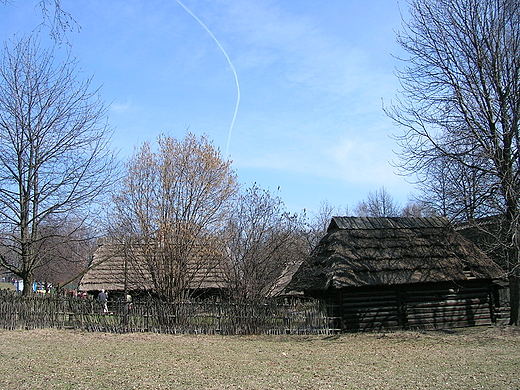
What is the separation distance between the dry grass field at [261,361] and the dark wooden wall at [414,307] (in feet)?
3.57

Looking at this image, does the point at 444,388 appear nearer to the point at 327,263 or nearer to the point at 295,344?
the point at 295,344

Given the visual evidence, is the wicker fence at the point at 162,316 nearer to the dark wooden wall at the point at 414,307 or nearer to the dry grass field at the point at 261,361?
the dry grass field at the point at 261,361

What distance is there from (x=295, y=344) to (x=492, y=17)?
45.0ft

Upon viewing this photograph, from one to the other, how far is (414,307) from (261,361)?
9204 millimetres

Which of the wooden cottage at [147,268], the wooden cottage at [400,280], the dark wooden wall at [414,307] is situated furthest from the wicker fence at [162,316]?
the wooden cottage at [147,268]

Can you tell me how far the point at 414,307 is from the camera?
1852cm

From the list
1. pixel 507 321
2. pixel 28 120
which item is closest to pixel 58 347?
pixel 28 120

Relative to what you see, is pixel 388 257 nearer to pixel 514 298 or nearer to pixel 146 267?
→ pixel 514 298

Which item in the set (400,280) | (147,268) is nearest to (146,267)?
(147,268)

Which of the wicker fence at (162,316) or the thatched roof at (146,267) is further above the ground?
the thatched roof at (146,267)

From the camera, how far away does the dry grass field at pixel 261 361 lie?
28.4 feet

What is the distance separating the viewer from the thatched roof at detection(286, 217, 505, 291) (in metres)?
18.2

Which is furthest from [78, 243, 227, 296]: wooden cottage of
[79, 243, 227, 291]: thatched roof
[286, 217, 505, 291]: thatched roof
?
[286, 217, 505, 291]: thatched roof

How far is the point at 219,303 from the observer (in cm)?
1788
